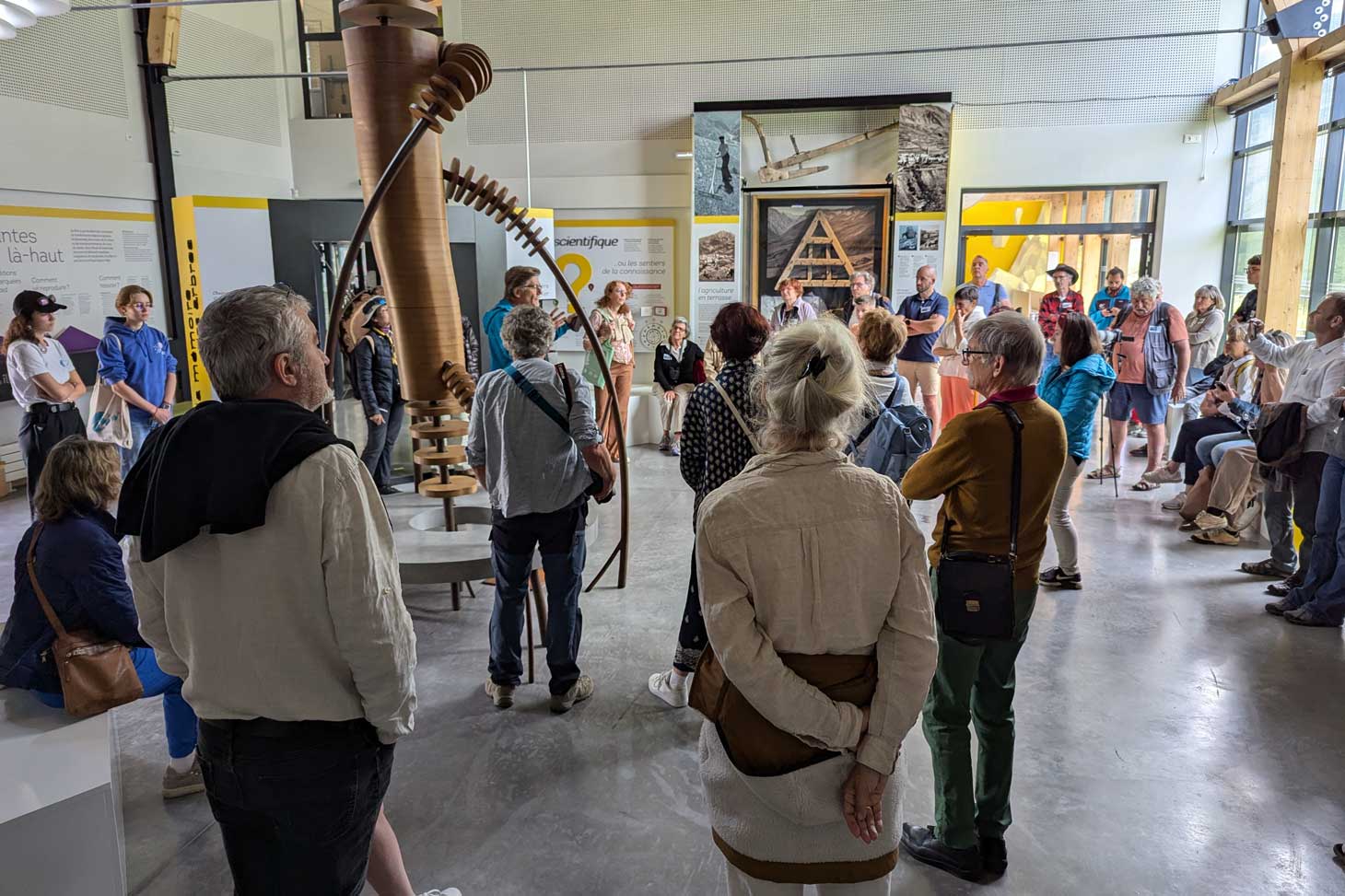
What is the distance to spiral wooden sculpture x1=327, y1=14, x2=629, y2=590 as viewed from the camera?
95.6 inches

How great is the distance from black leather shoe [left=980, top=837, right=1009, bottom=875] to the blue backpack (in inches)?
55.3

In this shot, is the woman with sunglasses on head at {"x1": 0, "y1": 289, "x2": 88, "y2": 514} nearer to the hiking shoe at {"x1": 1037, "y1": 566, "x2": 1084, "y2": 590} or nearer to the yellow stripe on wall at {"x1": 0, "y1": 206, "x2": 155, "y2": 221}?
the yellow stripe on wall at {"x1": 0, "y1": 206, "x2": 155, "y2": 221}

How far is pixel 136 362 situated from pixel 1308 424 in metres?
6.35

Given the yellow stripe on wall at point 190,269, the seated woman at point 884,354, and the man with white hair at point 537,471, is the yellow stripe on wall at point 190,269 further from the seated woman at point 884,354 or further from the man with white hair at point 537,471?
the seated woman at point 884,354

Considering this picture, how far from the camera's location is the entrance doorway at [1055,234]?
9.28m

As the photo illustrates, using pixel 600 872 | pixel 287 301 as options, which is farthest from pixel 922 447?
pixel 287 301

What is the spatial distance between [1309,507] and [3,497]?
28.1 ft

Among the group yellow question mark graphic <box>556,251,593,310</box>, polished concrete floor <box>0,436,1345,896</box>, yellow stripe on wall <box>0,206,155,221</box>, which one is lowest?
polished concrete floor <box>0,436,1345,896</box>

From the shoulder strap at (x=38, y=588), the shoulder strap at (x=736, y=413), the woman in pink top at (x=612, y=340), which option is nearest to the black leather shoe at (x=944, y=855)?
the shoulder strap at (x=736, y=413)

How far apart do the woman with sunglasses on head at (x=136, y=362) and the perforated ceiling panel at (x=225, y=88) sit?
4.45 metres

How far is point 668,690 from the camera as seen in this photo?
136 inches

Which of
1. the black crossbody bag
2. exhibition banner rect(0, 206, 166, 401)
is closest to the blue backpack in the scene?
the black crossbody bag

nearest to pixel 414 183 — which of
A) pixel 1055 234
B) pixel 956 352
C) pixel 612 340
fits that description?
pixel 612 340

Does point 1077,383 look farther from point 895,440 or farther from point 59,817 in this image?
point 59,817
